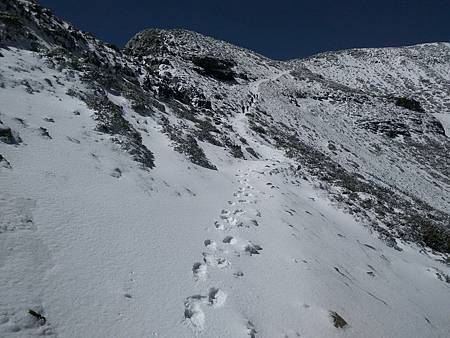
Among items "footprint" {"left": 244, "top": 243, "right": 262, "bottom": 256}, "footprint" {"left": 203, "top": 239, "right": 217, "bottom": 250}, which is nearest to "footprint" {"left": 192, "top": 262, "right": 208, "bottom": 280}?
"footprint" {"left": 203, "top": 239, "right": 217, "bottom": 250}

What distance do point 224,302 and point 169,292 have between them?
1015mm

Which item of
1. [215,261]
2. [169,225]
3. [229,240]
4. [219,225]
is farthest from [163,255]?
[219,225]

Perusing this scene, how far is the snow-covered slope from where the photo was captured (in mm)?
4973

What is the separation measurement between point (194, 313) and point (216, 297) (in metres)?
0.70

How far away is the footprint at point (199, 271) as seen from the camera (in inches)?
250

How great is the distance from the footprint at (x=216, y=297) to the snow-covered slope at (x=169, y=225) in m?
0.03

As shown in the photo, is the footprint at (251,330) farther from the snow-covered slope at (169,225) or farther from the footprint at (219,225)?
the footprint at (219,225)

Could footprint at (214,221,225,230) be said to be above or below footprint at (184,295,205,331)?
below

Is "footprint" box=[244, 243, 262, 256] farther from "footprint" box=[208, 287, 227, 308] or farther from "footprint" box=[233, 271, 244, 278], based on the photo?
"footprint" box=[208, 287, 227, 308]

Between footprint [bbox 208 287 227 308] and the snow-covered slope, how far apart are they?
0.08 feet

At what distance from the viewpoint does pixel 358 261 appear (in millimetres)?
10844

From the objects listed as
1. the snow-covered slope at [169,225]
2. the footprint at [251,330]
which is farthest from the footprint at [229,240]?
the footprint at [251,330]

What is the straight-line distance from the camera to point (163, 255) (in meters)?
6.54

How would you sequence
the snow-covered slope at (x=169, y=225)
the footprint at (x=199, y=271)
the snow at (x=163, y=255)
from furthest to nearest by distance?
the footprint at (x=199, y=271)
the snow-covered slope at (x=169, y=225)
the snow at (x=163, y=255)
